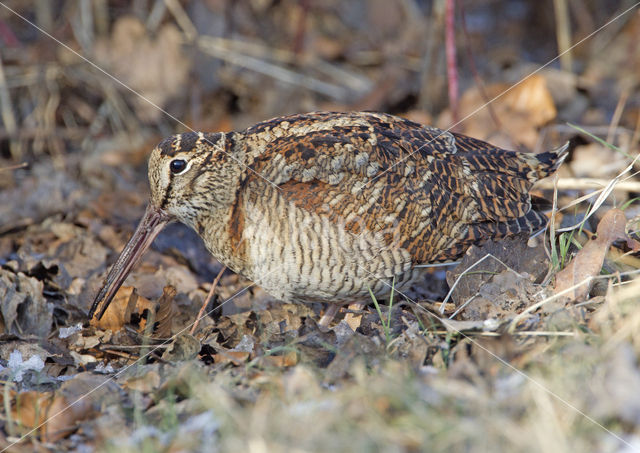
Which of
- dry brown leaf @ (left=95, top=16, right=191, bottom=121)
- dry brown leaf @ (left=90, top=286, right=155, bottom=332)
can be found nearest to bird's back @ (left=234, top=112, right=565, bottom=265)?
dry brown leaf @ (left=90, top=286, right=155, bottom=332)

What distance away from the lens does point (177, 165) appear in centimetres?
366

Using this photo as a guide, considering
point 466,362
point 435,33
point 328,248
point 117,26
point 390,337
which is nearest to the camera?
point 466,362

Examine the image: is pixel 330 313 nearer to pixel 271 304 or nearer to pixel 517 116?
pixel 271 304

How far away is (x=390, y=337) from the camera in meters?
3.01

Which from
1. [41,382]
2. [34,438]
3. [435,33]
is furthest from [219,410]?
[435,33]

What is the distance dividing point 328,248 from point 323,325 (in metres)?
0.49

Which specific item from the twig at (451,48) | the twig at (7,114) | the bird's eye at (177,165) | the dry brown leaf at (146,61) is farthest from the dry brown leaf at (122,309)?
the dry brown leaf at (146,61)

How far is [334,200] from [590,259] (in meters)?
1.17

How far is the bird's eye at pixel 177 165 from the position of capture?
3.65 m

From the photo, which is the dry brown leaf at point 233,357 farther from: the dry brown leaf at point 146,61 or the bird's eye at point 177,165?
the dry brown leaf at point 146,61

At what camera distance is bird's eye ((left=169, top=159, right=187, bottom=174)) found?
365 centimetres

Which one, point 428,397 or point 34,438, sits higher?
point 428,397

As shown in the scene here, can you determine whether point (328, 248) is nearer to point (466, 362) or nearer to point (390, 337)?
point (390, 337)

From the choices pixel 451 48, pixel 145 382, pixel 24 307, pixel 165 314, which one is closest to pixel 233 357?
pixel 145 382
